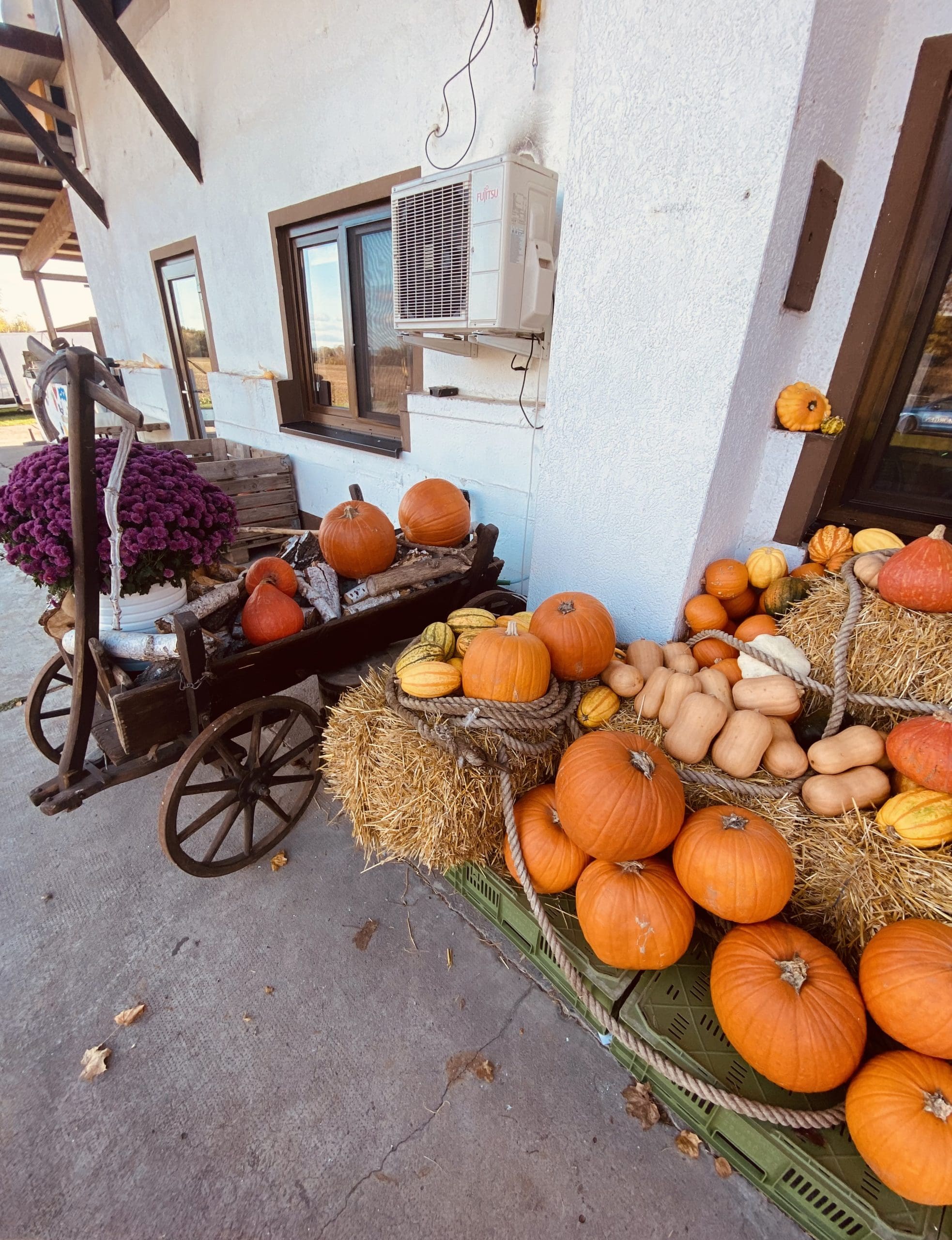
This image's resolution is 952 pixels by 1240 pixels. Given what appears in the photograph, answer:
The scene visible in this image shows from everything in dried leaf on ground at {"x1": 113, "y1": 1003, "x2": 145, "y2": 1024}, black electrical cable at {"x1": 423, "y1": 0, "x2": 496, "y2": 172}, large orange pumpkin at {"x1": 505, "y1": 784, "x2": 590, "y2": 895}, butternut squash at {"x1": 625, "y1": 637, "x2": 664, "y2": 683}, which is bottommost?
dried leaf on ground at {"x1": 113, "y1": 1003, "x2": 145, "y2": 1024}

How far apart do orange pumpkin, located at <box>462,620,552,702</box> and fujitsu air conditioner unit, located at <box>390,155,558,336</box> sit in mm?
1667

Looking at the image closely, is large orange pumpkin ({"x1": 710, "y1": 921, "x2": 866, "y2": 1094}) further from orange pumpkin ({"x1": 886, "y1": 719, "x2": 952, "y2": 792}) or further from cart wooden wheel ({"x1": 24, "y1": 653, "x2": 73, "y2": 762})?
cart wooden wheel ({"x1": 24, "y1": 653, "x2": 73, "y2": 762})

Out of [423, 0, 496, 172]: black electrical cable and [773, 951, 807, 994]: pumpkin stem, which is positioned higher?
[423, 0, 496, 172]: black electrical cable

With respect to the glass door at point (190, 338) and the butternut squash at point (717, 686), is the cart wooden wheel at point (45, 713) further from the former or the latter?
the glass door at point (190, 338)

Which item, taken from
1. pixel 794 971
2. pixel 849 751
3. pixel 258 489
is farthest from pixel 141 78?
pixel 794 971

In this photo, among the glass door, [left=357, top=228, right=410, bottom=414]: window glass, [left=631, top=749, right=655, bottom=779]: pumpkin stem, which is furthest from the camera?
the glass door

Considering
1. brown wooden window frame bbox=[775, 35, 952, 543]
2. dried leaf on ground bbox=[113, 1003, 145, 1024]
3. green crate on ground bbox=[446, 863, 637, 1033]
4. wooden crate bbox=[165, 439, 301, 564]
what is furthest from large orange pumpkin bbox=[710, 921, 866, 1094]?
wooden crate bbox=[165, 439, 301, 564]

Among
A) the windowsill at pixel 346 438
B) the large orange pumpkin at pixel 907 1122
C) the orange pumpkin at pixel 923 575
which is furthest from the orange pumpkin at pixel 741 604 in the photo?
the windowsill at pixel 346 438

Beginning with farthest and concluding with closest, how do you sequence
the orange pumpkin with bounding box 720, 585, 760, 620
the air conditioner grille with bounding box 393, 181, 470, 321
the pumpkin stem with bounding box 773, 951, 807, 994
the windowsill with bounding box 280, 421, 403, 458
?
the windowsill with bounding box 280, 421, 403, 458 < the air conditioner grille with bounding box 393, 181, 470, 321 < the orange pumpkin with bounding box 720, 585, 760, 620 < the pumpkin stem with bounding box 773, 951, 807, 994

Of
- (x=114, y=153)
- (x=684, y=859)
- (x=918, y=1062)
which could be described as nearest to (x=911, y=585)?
(x=684, y=859)

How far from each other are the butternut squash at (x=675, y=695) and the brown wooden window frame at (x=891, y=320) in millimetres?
1074

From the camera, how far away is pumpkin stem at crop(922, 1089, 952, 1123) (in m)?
1.20

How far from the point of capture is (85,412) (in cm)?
154

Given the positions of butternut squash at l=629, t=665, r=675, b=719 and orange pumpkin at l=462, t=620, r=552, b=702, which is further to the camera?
butternut squash at l=629, t=665, r=675, b=719
